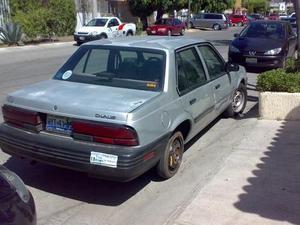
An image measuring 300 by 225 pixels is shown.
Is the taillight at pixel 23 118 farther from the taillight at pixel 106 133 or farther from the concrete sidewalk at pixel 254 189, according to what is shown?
the concrete sidewalk at pixel 254 189

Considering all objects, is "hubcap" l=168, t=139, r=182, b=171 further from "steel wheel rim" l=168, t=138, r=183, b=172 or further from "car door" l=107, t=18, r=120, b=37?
"car door" l=107, t=18, r=120, b=37

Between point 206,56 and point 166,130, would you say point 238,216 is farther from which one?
point 206,56

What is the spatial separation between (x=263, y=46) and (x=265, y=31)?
136 centimetres

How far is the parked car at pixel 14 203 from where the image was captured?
2840mm

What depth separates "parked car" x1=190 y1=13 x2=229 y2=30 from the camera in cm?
5097

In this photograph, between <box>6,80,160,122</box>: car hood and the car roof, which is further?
the car roof

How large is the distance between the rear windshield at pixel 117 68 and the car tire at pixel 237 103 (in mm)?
2866

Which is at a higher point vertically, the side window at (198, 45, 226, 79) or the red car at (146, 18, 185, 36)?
the side window at (198, 45, 226, 79)

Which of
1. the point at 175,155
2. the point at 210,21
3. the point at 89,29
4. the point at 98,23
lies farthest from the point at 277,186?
the point at 210,21

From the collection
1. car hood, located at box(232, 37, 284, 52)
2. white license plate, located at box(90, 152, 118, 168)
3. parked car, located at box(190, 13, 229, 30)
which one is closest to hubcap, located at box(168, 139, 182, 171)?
white license plate, located at box(90, 152, 118, 168)

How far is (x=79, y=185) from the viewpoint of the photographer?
5094 mm

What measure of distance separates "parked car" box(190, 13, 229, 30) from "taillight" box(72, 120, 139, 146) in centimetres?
4811

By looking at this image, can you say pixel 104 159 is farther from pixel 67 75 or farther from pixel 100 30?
pixel 100 30

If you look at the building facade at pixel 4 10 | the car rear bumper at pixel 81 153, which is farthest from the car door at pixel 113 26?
the car rear bumper at pixel 81 153
